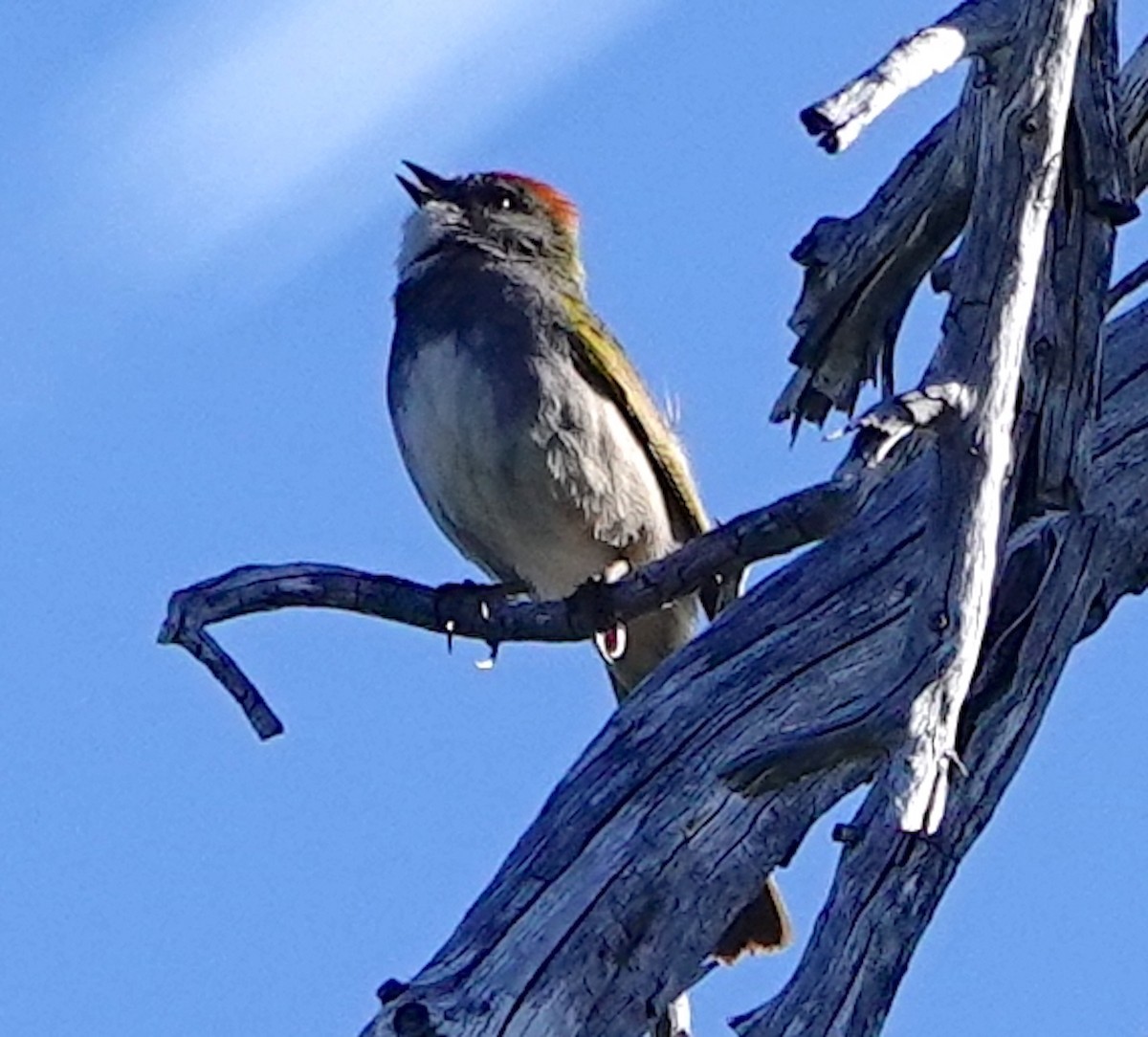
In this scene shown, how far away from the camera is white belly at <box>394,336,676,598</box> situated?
7633 millimetres

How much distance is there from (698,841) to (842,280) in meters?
1.28

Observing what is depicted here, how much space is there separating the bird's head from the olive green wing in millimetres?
474

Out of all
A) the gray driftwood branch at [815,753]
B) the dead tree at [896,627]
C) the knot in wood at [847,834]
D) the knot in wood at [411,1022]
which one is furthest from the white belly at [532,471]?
the knot in wood at [847,834]

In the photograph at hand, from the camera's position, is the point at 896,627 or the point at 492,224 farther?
the point at 492,224

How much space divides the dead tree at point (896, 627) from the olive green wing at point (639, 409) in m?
2.48

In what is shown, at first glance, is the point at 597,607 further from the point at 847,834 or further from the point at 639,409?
the point at 847,834

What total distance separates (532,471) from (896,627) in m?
3.04

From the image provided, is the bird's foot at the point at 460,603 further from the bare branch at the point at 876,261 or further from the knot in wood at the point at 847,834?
the knot in wood at the point at 847,834

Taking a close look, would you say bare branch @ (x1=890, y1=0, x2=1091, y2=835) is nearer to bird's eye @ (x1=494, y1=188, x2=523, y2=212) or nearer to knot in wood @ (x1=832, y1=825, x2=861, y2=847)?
knot in wood @ (x1=832, y1=825, x2=861, y2=847)

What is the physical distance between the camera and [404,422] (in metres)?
7.80

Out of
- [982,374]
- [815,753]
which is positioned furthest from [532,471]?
[982,374]

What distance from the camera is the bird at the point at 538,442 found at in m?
7.65

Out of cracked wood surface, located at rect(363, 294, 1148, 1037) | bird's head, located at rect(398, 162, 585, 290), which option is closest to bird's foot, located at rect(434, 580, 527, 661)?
cracked wood surface, located at rect(363, 294, 1148, 1037)

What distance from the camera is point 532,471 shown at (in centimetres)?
769
